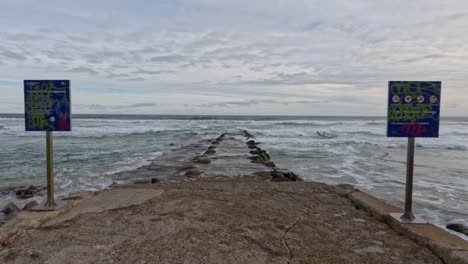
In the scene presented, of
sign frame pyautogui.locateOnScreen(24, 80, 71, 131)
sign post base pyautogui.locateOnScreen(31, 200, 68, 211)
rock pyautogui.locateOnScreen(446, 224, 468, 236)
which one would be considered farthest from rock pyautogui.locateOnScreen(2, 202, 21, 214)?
rock pyautogui.locateOnScreen(446, 224, 468, 236)

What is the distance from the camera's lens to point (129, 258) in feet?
10.3

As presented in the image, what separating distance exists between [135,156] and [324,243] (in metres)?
12.0

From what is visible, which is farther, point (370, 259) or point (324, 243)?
point (324, 243)

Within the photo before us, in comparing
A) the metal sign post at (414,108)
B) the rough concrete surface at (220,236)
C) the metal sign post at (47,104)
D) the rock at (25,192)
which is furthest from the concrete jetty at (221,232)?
the rock at (25,192)

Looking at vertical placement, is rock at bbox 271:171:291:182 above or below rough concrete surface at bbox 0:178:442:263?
below

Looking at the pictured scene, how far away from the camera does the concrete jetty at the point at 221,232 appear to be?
3.23 m

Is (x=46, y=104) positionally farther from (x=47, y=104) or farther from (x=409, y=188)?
(x=409, y=188)

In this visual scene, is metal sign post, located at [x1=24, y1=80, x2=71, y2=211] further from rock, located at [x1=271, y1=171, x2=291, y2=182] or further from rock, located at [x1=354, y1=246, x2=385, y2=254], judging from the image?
rock, located at [x1=271, y1=171, x2=291, y2=182]

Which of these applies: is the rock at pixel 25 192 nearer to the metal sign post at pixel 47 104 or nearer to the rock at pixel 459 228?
the metal sign post at pixel 47 104

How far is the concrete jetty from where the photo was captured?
3232 mm

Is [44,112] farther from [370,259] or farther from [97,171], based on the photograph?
[97,171]

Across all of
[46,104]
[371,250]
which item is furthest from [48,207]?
[371,250]

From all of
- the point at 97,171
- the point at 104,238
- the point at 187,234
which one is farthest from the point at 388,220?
the point at 97,171

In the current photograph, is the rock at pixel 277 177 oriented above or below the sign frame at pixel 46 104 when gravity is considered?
below
